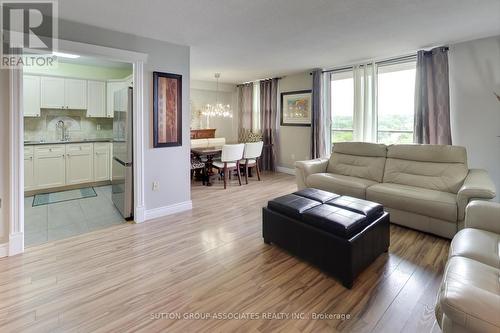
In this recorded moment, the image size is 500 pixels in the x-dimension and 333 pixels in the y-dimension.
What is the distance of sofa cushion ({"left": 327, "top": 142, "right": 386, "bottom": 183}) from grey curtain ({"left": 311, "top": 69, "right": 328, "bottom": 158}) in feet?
3.46

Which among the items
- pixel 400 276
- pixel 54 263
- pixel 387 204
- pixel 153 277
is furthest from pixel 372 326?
pixel 54 263

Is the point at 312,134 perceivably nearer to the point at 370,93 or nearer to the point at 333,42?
the point at 370,93

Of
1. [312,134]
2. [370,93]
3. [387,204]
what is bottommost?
[387,204]

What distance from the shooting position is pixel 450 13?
9.06ft

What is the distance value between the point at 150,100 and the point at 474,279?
3.58 m

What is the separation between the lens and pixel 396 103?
4.69 meters

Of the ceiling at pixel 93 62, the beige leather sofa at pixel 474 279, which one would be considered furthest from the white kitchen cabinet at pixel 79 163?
the beige leather sofa at pixel 474 279

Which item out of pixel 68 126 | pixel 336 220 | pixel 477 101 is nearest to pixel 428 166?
pixel 477 101

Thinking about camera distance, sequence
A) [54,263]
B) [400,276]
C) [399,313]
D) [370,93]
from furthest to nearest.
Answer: [370,93]
[54,263]
[400,276]
[399,313]

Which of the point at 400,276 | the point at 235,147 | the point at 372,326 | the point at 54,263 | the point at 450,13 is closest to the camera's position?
the point at 372,326

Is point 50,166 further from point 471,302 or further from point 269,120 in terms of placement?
point 471,302

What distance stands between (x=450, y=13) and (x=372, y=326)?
3.09 meters

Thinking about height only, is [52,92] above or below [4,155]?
above

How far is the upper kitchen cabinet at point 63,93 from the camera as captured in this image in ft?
16.0
